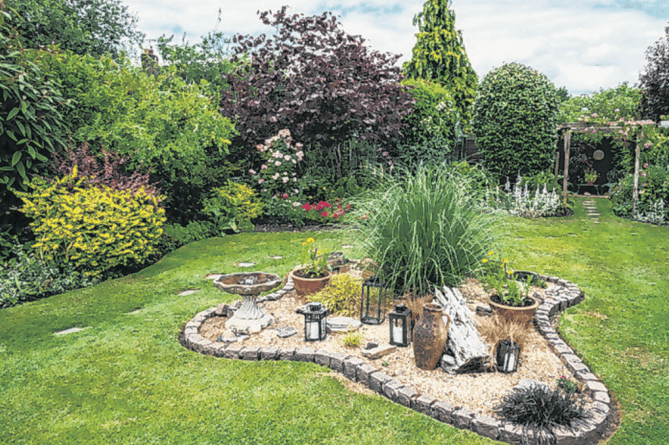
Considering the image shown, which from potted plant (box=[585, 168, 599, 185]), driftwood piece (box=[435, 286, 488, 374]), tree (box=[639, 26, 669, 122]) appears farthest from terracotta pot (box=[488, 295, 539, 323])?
tree (box=[639, 26, 669, 122])

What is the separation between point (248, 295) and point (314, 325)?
0.66m

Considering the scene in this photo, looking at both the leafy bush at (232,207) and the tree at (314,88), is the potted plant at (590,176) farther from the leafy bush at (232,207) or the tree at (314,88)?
the leafy bush at (232,207)

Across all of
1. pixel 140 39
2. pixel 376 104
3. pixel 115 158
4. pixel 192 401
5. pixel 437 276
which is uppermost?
pixel 140 39

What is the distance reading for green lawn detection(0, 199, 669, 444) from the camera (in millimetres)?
2633

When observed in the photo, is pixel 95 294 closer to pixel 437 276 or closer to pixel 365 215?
pixel 365 215

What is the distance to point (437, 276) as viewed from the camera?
4.15 m

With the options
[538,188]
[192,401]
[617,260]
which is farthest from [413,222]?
[538,188]

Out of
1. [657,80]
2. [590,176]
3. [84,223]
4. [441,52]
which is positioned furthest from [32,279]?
[657,80]

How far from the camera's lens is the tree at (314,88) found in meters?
8.73

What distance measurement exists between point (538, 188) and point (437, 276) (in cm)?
716

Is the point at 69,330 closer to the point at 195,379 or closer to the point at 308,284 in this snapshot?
the point at 195,379

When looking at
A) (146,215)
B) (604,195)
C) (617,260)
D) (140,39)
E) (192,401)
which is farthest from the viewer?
(140,39)

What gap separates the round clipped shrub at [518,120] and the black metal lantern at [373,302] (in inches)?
290

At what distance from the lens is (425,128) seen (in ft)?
33.9
